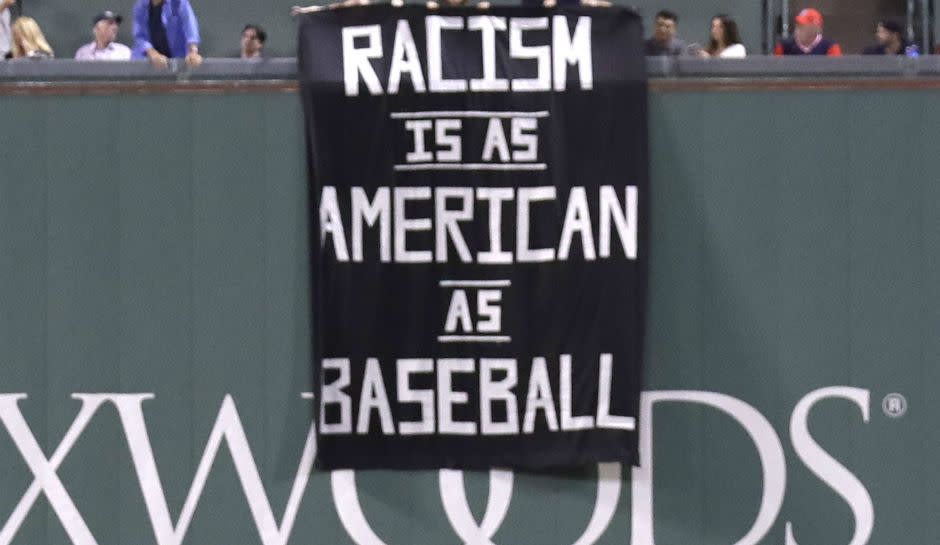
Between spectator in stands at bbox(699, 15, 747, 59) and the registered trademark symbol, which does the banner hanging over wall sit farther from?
spectator in stands at bbox(699, 15, 747, 59)

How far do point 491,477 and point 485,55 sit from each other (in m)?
2.05

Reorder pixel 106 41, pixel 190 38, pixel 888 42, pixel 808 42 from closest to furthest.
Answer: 1. pixel 190 38
2. pixel 808 42
3. pixel 888 42
4. pixel 106 41

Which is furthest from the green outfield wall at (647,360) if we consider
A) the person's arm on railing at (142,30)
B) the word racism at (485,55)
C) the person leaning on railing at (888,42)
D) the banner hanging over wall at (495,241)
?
the person leaning on railing at (888,42)

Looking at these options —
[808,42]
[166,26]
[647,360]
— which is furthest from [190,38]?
[808,42]

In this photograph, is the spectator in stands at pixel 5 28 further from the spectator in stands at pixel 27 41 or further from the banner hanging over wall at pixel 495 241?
the banner hanging over wall at pixel 495 241

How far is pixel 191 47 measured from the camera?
1116cm

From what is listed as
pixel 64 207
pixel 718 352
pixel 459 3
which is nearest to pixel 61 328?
pixel 64 207

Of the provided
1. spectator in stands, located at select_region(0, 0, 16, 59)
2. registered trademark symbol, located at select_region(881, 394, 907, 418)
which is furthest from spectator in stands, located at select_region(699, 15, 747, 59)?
spectator in stands, located at select_region(0, 0, 16, 59)

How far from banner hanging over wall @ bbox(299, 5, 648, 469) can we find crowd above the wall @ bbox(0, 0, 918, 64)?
0.26 metres

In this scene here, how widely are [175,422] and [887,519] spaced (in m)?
3.51

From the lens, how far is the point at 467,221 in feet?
32.5

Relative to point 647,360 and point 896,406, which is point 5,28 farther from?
point 896,406

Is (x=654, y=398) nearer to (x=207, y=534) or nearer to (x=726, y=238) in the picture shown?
(x=726, y=238)

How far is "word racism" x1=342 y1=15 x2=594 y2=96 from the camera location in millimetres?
9867
